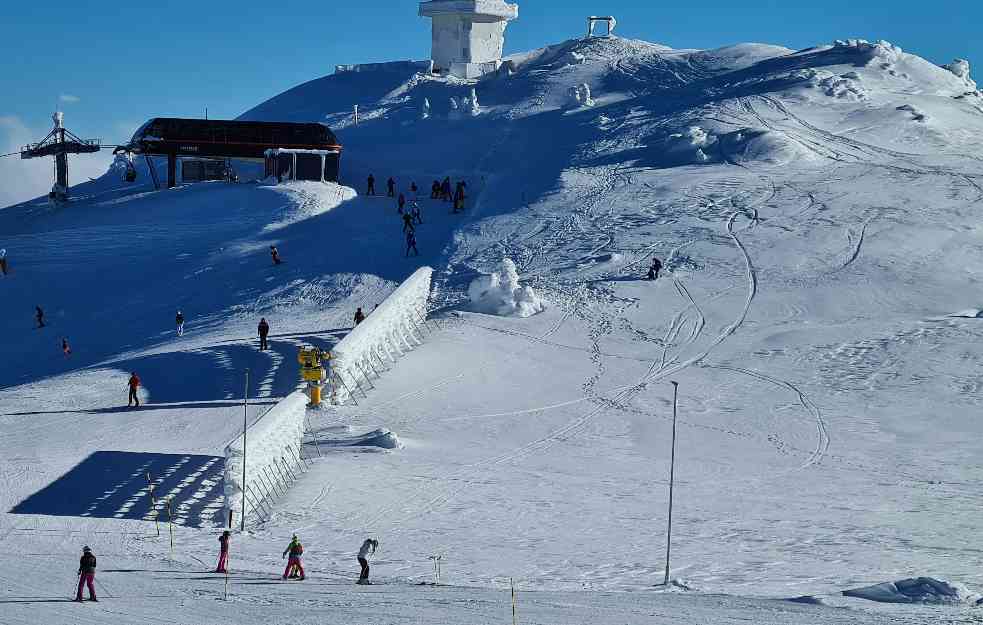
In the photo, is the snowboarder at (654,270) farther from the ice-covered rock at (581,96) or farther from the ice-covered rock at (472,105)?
the ice-covered rock at (472,105)


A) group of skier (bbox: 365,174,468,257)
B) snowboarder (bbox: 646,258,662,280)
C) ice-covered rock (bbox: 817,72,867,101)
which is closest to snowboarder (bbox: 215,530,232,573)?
snowboarder (bbox: 646,258,662,280)

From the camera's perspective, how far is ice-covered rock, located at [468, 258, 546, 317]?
1503 inches

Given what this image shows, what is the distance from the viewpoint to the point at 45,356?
3891cm

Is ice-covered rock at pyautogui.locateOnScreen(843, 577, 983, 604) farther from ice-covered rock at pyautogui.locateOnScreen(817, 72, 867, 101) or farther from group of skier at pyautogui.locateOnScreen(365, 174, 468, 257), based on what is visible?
ice-covered rock at pyautogui.locateOnScreen(817, 72, 867, 101)

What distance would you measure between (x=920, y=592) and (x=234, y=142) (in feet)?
154

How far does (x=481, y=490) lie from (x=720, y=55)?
56.4m

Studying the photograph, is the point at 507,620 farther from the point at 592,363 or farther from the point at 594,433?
the point at 592,363

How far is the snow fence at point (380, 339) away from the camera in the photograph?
29906 millimetres

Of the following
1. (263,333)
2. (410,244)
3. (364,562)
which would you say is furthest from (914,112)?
(364,562)

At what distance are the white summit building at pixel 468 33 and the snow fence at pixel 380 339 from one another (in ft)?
147

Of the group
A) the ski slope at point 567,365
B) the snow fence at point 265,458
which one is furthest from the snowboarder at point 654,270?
the snow fence at point 265,458

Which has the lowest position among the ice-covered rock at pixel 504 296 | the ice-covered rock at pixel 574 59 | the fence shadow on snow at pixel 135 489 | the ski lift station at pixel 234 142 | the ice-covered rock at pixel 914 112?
the fence shadow on snow at pixel 135 489

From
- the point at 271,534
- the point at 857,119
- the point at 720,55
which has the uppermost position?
the point at 720,55

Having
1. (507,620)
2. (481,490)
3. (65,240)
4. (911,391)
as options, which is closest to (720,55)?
(65,240)
